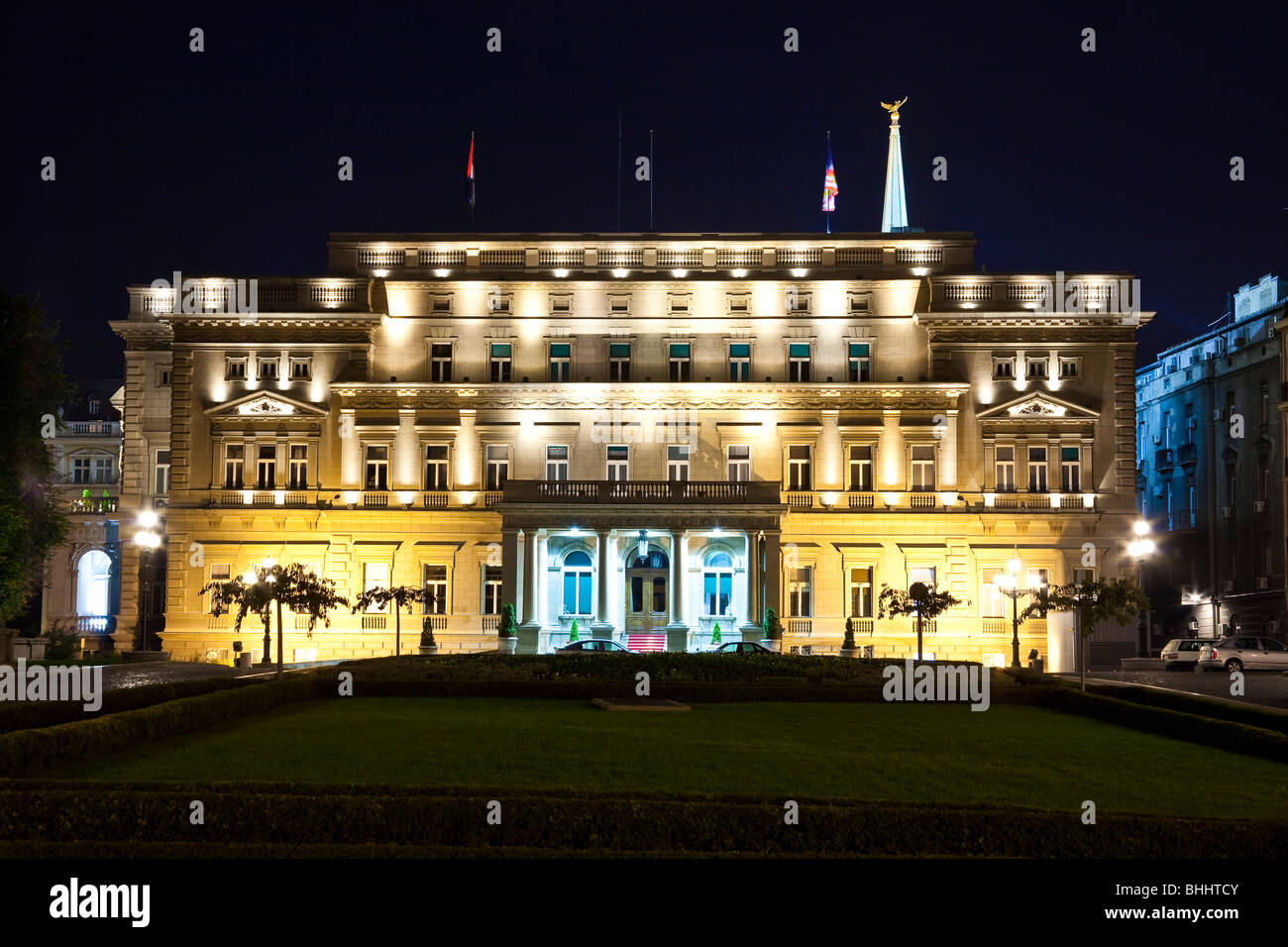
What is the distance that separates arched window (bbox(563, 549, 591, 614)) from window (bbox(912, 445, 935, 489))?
14019 millimetres

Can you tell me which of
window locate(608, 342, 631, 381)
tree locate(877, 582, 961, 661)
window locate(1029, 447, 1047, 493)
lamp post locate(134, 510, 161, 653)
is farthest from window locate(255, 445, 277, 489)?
window locate(1029, 447, 1047, 493)

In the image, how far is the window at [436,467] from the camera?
2250 inches

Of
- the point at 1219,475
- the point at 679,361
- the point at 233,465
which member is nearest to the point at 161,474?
the point at 233,465

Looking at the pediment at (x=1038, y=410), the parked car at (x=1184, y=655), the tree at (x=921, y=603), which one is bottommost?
the parked car at (x=1184, y=655)

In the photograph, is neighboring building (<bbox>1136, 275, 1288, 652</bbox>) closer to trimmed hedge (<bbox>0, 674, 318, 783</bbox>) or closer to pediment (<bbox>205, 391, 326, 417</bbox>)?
pediment (<bbox>205, 391, 326, 417</bbox>)

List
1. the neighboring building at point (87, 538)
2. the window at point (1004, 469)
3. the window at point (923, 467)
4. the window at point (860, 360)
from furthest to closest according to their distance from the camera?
1. the neighboring building at point (87, 538)
2. the window at point (860, 360)
3. the window at point (1004, 469)
4. the window at point (923, 467)

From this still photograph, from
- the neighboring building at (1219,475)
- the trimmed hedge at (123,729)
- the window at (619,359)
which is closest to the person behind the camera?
the trimmed hedge at (123,729)

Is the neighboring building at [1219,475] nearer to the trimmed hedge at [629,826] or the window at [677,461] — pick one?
the window at [677,461]

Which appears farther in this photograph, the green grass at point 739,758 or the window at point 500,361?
the window at point 500,361

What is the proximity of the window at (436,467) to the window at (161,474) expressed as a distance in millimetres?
12659

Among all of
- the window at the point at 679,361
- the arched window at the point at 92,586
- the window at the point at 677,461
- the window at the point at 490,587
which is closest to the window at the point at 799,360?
the window at the point at 679,361

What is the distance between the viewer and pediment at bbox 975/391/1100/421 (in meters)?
56.2
